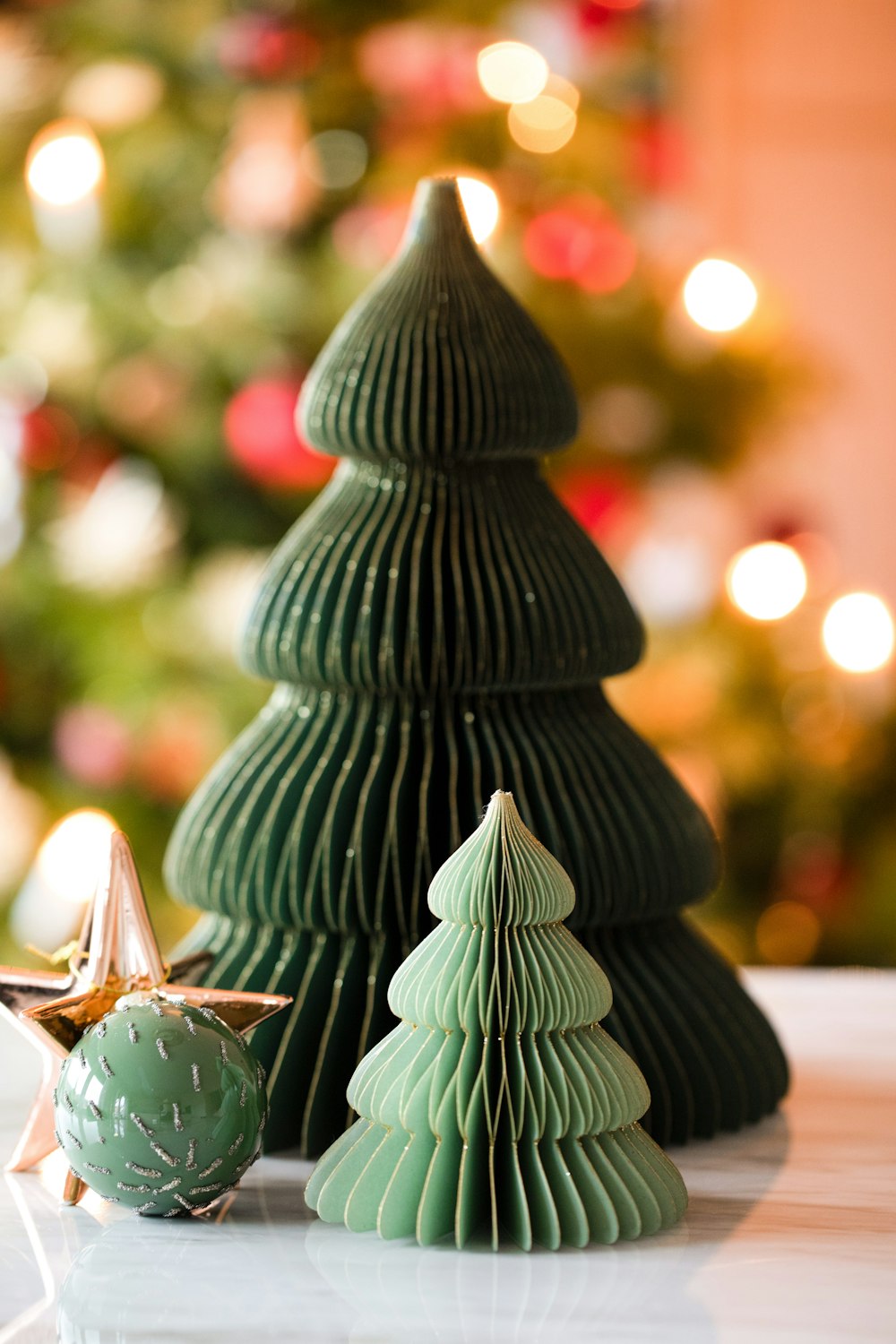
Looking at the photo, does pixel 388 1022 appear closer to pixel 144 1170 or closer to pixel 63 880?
pixel 144 1170

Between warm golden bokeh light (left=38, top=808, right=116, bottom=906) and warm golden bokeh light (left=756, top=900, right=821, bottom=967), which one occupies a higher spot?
warm golden bokeh light (left=38, top=808, right=116, bottom=906)

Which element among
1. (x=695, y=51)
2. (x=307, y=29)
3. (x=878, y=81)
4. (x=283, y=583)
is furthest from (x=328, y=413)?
(x=878, y=81)

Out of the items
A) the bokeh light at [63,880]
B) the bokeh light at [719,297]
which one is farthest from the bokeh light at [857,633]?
the bokeh light at [63,880]

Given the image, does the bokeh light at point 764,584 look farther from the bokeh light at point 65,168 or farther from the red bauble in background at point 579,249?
the bokeh light at point 65,168

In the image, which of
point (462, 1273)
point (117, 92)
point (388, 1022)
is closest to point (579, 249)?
point (117, 92)

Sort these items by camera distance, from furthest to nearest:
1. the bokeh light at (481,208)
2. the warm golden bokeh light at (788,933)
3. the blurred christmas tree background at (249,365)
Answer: the warm golden bokeh light at (788,933) < the blurred christmas tree background at (249,365) < the bokeh light at (481,208)

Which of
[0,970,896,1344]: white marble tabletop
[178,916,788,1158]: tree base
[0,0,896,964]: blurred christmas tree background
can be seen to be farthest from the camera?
[0,0,896,964]: blurred christmas tree background

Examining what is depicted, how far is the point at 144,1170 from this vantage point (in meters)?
0.48

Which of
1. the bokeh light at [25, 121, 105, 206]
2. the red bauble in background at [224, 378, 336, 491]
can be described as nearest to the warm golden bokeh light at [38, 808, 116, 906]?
the red bauble in background at [224, 378, 336, 491]

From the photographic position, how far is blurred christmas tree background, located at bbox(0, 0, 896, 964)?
4.34 ft

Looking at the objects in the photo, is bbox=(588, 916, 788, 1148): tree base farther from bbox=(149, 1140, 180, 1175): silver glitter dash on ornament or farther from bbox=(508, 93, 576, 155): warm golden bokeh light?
bbox=(508, 93, 576, 155): warm golden bokeh light

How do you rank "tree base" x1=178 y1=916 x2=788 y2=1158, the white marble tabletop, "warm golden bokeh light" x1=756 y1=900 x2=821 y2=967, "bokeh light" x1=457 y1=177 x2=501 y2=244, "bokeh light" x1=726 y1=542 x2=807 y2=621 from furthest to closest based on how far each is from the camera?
"warm golden bokeh light" x1=756 y1=900 x2=821 y2=967
"bokeh light" x1=726 y1=542 x2=807 y2=621
"bokeh light" x1=457 y1=177 x2=501 y2=244
"tree base" x1=178 y1=916 x2=788 y2=1158
the white marble tabletop

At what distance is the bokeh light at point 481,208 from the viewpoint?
1.22 metres

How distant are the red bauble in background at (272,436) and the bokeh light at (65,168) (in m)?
0.20
